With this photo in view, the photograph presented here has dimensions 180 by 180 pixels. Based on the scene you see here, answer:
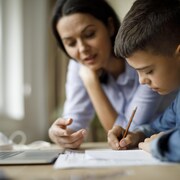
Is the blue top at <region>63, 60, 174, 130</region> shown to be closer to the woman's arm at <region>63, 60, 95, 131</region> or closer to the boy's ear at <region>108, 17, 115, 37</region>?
the woman's arm at <region>63, 60, 95, 131</region>

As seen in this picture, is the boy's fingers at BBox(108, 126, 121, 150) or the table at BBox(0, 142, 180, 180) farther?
the boy's fingers at BBox(108, 126, 121, 150)

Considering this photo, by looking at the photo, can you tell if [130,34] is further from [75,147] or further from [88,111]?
[88,111]

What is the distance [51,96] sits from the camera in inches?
114

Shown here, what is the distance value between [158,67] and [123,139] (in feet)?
0.80

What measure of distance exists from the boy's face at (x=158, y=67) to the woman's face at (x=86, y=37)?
0.36 m

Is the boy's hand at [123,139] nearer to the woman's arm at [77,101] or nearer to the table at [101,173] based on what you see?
the table at [101,173]

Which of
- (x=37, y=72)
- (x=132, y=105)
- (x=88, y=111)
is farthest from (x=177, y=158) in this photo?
(x=37, y=72)

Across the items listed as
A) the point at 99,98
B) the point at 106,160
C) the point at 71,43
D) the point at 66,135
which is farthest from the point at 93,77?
the point at 106,160

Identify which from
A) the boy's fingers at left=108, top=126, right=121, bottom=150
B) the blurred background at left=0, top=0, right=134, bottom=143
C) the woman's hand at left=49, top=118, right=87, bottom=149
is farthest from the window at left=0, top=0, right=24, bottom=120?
the boy's fingers at left=108, top=126, right=121, bottom=150

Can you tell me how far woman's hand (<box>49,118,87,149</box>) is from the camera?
1.16m

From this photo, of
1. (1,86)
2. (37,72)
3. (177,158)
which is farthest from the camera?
(37,72)

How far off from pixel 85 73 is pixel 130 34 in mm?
569

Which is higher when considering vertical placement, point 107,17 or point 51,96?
point 107,17

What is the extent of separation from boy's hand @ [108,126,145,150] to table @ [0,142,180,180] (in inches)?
12.4
